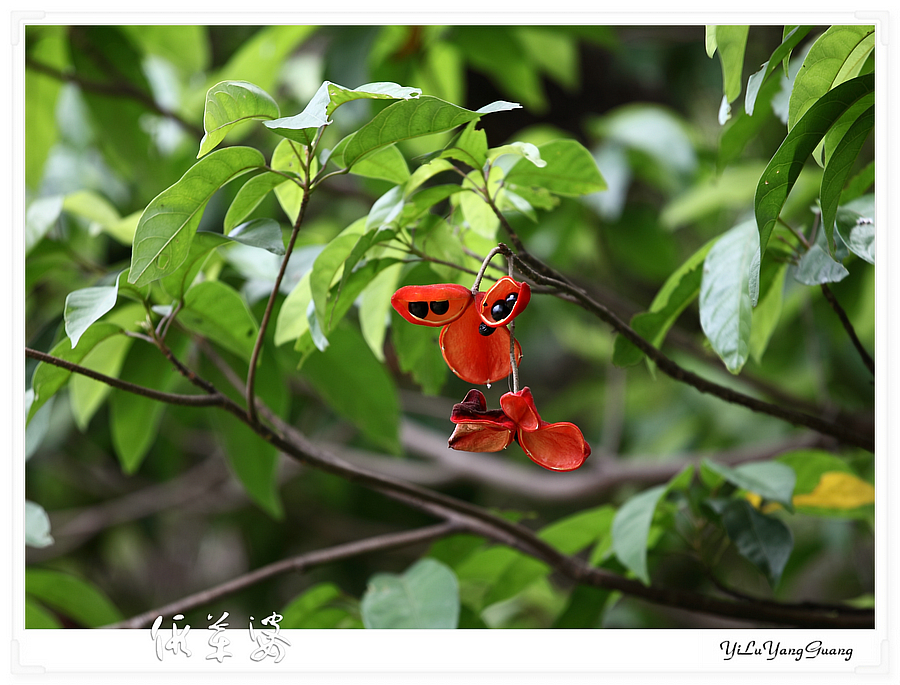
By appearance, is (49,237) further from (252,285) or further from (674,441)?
(674,441)

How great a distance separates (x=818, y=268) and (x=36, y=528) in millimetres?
725

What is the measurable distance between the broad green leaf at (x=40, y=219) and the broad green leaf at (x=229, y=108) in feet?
1.40

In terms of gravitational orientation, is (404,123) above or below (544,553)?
above

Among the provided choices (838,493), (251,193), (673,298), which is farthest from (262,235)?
(838,493)

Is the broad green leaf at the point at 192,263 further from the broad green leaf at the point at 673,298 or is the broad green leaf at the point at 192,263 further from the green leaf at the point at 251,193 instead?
the broad green leaf at the point at 673,298

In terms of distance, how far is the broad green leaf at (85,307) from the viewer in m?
0.51

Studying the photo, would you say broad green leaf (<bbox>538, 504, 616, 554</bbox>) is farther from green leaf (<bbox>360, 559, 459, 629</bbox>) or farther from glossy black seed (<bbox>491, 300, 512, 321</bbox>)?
glossy black seed (<bbox>491, 300, 512, 321</bbox>)

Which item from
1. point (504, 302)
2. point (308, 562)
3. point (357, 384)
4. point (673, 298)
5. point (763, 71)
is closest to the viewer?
point (504, 302)

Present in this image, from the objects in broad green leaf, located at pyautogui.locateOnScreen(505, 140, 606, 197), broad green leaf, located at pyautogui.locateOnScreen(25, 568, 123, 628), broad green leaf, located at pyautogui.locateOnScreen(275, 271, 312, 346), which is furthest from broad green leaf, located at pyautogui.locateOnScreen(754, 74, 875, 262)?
broad green leaf, located at pyautogui.locateOnScreen(25, 568, 123, 628)

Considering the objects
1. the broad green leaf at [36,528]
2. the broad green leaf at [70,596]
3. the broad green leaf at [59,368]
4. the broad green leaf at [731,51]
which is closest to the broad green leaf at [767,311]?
the broad green leaf at [731,51]

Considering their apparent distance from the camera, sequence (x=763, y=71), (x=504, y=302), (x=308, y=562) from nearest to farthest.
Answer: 1. (x=504, y=302)
2. (x=763, y=71)
3. (x=308, y=562)

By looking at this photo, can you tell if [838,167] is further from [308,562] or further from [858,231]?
[308,562]

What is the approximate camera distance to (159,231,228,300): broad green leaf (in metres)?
0.56

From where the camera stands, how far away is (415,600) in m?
0.73
